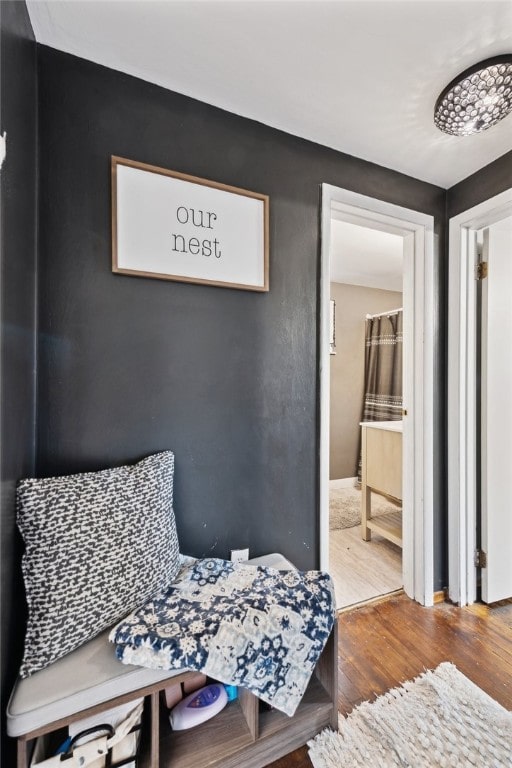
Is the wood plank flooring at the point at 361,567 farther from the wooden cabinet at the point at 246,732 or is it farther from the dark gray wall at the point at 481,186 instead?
the dark gray wall at the point at 481,186

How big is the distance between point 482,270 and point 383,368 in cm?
208

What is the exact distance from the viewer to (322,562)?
1.54m

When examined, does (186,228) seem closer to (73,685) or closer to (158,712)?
(73,685)

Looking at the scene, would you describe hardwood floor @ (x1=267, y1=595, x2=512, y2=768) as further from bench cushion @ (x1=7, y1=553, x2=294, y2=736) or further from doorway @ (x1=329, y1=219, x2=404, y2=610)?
bench cushion @ (x1=7, y1=553, x2=294, y2=736)

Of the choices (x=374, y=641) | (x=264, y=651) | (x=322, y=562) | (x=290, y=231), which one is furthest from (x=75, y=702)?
(x=290, y=231)

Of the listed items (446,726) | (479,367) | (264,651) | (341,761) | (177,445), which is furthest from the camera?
(479,367)

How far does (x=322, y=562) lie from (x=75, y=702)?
106cm

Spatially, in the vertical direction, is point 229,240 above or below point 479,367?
above

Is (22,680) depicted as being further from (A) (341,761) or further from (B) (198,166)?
(B) (198,166)

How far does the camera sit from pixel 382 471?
2.36 meters

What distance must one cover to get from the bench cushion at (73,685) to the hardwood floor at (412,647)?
0.64 meters

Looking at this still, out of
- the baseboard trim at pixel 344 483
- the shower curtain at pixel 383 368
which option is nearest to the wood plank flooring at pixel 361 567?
the baseboard trim at pixel 344 483

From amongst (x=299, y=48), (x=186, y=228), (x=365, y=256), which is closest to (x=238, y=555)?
(x=186, y=228)

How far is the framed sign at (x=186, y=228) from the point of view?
3.97 ft
